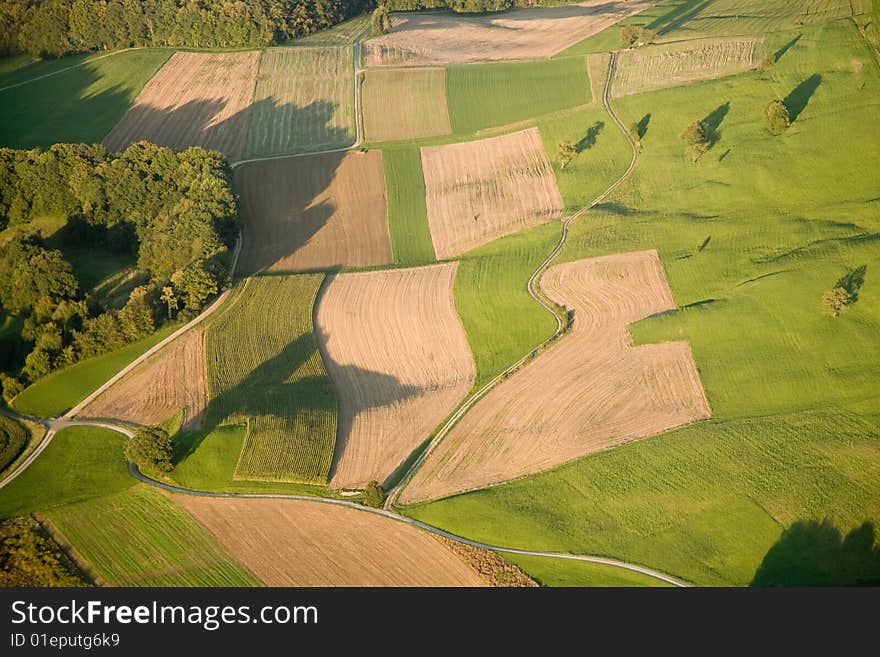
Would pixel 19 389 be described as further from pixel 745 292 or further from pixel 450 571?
pixel 745 292

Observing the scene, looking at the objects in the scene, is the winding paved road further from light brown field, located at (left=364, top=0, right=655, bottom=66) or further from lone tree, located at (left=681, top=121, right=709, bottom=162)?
light brown field, located at (left=364, top=0, right=655, bottom=66)

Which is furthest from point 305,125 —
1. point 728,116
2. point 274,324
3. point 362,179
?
point 728,116

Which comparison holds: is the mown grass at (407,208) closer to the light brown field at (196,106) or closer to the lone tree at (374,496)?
the light brown field at (196,106)

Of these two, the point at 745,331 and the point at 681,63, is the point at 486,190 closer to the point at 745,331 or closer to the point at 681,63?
the point at 745,331

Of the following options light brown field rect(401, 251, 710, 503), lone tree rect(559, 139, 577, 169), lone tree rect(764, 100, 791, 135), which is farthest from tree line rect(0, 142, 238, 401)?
lone tree rect(764, 100, 791, 135)

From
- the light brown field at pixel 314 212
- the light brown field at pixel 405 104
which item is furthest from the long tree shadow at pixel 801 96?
the light brown field at pixel 314 212

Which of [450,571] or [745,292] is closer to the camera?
[450,571]
